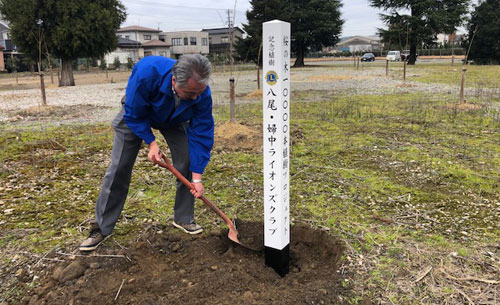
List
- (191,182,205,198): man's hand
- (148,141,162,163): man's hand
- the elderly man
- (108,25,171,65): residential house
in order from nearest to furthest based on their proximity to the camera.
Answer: the elderly man < (148,141,162,163): man's hand < (191,182,205,198): man's hand < (108,25,171,65): residential house

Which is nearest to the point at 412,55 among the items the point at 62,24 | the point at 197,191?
the point at 62,24

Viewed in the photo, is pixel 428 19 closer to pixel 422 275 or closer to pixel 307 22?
pixel 307 22

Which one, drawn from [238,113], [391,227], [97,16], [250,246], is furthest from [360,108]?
[97,16]

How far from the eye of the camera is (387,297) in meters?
2.16

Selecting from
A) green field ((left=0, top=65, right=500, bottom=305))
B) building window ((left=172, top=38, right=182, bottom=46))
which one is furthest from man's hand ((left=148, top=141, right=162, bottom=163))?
building window ((left=172, top=38, right=182, bottom=46))

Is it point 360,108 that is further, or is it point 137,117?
point 360,108

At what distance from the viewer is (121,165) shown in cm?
257

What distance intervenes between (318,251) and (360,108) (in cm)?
670

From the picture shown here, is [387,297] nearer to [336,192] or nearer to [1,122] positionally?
[336,192]

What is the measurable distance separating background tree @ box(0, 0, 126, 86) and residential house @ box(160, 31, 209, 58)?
38.2 m

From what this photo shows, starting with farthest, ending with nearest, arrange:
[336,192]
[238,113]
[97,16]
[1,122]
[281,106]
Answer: [97,16]
[238,113]
[1,122]
[336,192]
[281,106]

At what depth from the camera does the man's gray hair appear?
6.86 feet

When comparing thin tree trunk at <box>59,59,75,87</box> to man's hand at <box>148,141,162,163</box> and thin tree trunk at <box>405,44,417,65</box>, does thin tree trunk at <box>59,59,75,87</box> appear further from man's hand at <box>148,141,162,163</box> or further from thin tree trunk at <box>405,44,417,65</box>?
thin tree trunk at <box>405,44,417,65</box>

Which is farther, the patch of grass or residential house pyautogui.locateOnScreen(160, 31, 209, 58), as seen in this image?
residential house pyautogui.locateOnScreen(160, 31, 209, 58)
